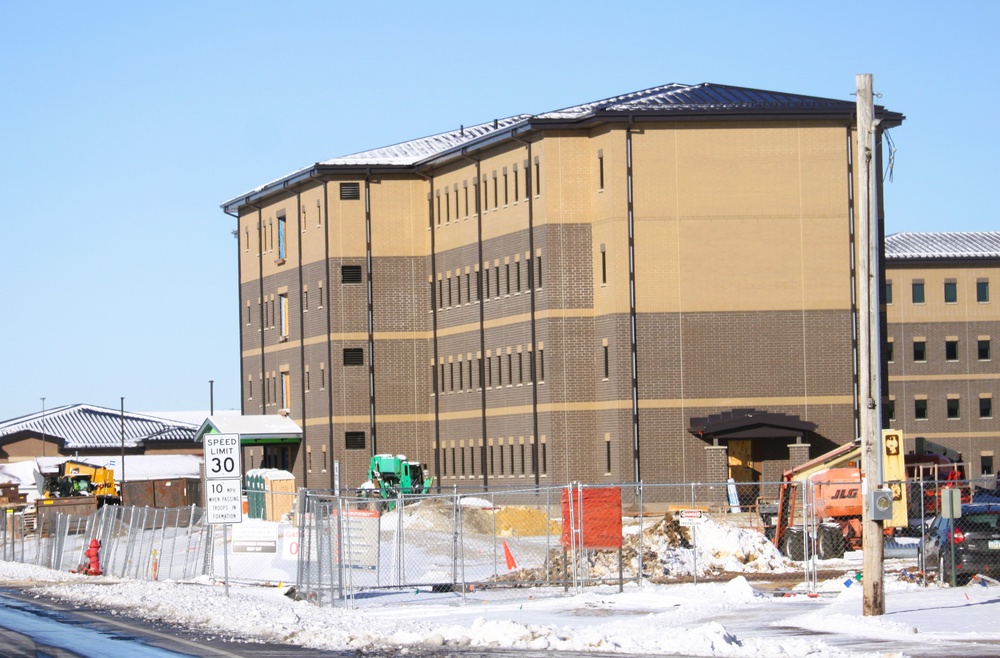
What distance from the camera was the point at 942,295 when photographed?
98312 mm

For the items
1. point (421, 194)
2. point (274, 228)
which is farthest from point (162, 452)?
point (421, 194)

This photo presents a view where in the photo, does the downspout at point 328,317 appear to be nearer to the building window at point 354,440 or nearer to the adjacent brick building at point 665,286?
the building window at point 354,440

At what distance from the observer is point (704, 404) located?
62969 mm

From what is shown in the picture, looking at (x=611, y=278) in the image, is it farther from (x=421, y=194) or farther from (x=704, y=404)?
(x=421, y=194)

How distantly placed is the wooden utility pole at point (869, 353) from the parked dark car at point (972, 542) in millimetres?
5364

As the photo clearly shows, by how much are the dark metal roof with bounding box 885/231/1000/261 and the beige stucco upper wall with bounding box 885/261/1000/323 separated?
654 mm

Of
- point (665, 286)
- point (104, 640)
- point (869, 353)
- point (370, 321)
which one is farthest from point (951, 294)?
point (104, 640)

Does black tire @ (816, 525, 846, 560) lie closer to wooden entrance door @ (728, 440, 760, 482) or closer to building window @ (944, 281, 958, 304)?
wooden entrance door @ (728, 440, 760, 482)

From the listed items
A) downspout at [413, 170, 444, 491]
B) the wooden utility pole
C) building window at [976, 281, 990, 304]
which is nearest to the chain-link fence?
the wooden utility pole

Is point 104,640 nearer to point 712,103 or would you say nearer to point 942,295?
point 712,103

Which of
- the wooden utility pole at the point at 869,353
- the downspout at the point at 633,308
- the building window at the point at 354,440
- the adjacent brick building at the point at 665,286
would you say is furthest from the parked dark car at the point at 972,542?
the building window at the point at 354,440

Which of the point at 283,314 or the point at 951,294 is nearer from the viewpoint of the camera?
the point at 283,314

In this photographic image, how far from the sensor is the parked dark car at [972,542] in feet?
92.2

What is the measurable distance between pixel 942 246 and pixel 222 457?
3050 inches
